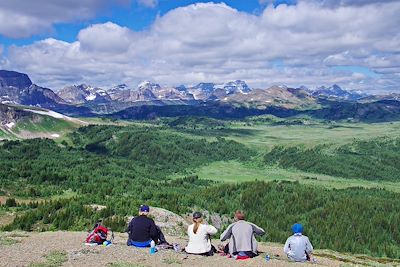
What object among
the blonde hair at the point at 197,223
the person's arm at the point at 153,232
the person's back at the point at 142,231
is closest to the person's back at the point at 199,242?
the blonde hair at the point at 197,223

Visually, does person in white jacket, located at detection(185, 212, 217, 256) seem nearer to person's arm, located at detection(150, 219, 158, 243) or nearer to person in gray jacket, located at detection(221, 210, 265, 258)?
person in gray jacket, located at detection(221, 210, 265, 258)

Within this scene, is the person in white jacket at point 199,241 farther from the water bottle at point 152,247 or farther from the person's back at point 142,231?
the person's back at point 142,231

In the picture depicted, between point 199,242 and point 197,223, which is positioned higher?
point 197,223

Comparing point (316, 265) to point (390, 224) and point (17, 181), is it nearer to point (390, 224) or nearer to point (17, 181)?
point (390, 224)

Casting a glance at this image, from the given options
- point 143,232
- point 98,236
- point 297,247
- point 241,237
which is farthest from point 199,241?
point 98,236

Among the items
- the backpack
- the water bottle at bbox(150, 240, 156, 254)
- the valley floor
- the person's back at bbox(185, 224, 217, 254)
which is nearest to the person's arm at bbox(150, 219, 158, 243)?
the water bottle at bbox(150, 240, 156, 254)

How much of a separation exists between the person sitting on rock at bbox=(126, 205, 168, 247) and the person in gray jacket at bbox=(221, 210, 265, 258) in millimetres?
5927

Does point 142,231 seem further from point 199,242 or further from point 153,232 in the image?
point 199,242

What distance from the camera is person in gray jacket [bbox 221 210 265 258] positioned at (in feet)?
119

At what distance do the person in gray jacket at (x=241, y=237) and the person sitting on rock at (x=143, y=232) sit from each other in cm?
593

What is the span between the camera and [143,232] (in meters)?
37.9

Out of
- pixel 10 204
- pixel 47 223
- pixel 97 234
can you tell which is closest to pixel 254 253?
pixel 97 234

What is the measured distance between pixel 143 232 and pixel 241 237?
842 cm

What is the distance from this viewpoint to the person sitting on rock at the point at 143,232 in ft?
123
